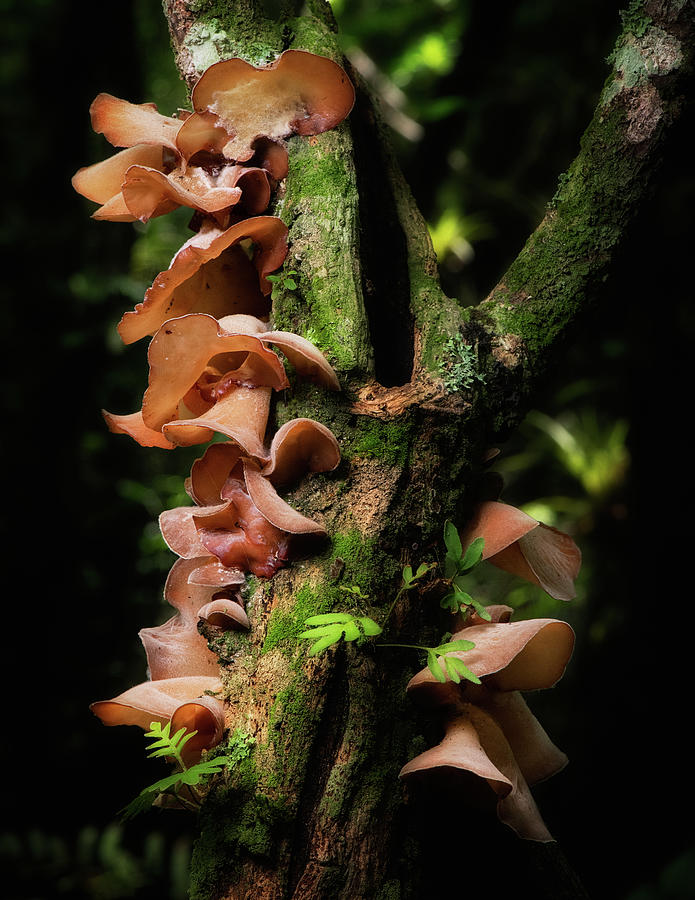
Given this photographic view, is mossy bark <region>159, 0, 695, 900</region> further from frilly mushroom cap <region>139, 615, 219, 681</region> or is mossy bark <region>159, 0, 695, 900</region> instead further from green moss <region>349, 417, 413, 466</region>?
frilly mushroom cap <region>139, 615, 219, 681</region>

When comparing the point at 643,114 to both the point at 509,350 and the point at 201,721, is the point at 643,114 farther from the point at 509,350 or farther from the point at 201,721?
the point at 201,721

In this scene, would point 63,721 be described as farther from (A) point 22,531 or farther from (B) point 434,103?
(B) point 434,103

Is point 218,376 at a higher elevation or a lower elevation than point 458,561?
higher

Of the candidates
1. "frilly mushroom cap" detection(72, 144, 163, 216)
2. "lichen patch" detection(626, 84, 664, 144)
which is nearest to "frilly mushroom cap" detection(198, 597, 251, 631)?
"frilly mushroom cap" detection(72, 144, 163, 216)

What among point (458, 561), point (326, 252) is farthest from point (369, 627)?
point (326, 252)

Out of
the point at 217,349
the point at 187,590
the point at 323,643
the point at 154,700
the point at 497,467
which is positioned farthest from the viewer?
the point at 497,467

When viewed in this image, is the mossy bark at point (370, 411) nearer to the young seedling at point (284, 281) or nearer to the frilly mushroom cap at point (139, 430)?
the young seedling at point (284, 281)

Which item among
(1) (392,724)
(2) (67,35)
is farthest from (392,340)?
(2) (67,35)

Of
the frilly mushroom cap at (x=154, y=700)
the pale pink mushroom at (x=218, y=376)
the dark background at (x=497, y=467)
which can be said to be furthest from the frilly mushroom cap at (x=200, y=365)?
the dark background at (x=497, y=467)
